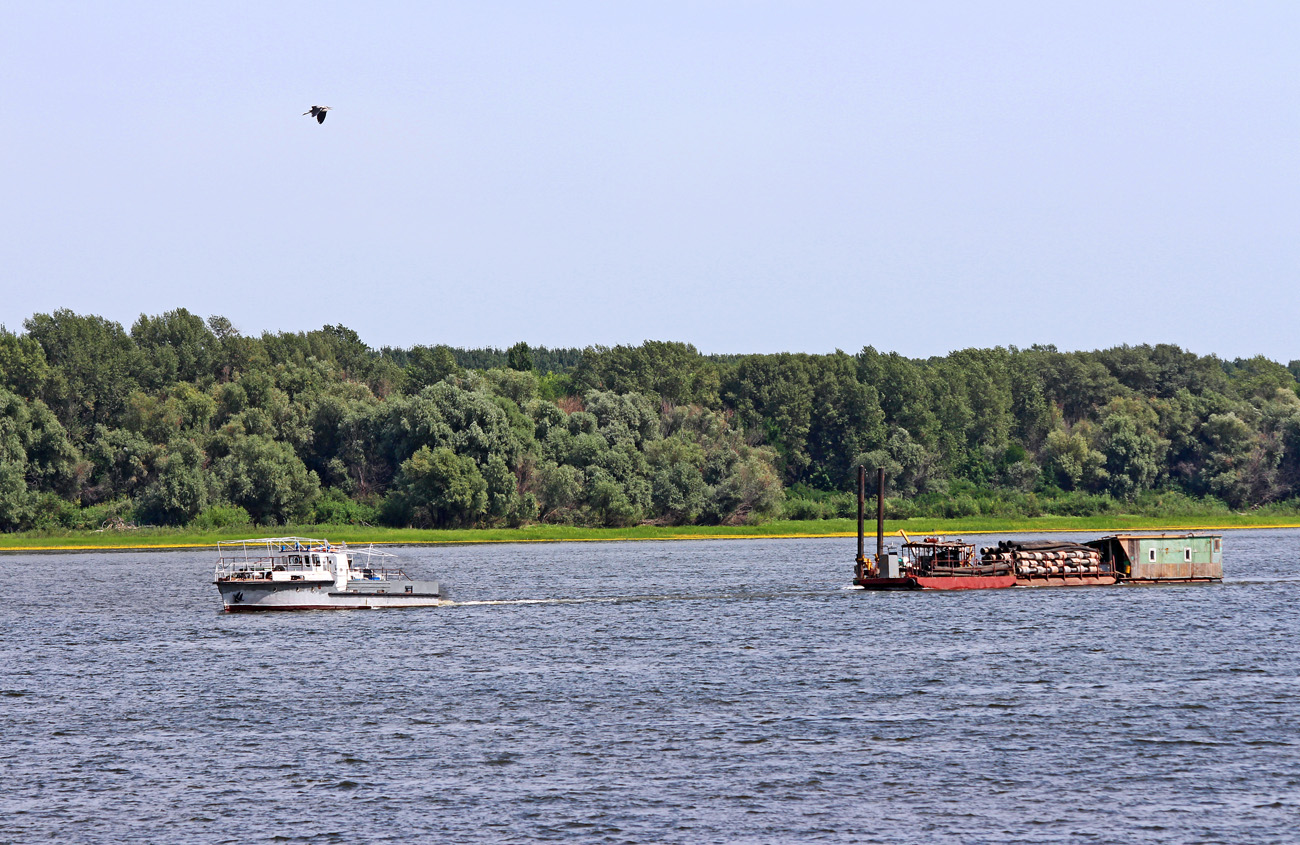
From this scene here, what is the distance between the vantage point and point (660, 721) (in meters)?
52.4

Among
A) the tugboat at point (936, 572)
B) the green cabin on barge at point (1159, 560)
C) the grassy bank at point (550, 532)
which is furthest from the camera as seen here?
the grassy bank at point (550, 532)

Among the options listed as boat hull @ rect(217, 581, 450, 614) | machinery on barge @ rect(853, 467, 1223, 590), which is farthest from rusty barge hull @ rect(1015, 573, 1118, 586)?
boat hull @ rect(217, 581, 450, 614)

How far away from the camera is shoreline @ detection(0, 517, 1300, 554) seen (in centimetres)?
16075

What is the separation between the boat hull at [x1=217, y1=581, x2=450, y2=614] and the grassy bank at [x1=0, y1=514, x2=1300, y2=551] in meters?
60.6

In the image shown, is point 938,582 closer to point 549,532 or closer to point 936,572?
point 936,572

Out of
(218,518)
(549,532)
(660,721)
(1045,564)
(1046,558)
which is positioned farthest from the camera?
(549,532)

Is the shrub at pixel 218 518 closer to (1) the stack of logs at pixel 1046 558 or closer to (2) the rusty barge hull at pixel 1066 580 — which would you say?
(1) the stack of logs at pixel 1046 558

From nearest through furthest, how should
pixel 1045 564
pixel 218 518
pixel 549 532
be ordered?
pixel 1045 564 < pixel 218 518 < pixel 549 532

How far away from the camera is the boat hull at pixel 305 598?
308 ft

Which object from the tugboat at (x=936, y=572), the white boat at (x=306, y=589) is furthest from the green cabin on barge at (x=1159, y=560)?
the white boat at (x=306, y=589)

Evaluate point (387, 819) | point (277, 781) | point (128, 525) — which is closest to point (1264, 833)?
point (387, 819)

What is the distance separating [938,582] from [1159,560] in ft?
65.6

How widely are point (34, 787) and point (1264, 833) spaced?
3534cm

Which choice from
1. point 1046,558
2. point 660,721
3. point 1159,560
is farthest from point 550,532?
point 660,721
